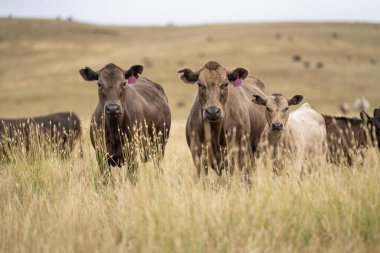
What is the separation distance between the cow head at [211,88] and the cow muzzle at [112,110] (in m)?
1.10

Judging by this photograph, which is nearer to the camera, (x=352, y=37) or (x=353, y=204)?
(x=353, y=204)

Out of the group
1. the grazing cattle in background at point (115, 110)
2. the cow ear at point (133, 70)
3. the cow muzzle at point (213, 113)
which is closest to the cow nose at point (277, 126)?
the cow muzzle at point (213, 113)

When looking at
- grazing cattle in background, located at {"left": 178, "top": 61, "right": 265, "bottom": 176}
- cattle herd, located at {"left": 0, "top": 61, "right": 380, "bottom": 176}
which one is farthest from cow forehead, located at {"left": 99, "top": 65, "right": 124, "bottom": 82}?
grazing cattle in background, located at {"left": 178, "top": 61, "right": 265, "bottom": 176}

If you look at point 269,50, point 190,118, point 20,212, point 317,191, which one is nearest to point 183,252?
point 317,191

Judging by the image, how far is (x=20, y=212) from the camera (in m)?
6.43

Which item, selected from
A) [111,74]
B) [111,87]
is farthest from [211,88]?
[111,74]

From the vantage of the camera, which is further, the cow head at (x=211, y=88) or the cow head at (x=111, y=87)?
the cow head at (x=111, y=87)

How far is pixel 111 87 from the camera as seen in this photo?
28.3 feet

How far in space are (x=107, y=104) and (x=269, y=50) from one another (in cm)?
5842

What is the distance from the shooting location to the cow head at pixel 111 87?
836 cm

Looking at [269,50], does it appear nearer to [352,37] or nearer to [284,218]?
[352,37]

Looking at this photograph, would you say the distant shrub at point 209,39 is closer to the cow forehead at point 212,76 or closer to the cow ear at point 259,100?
the cow ear at point 259,100

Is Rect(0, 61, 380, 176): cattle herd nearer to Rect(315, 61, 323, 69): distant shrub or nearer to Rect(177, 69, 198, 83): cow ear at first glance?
Rect(177, 69, 198, 83): cow ear

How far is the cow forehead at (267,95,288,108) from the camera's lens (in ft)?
28.8
